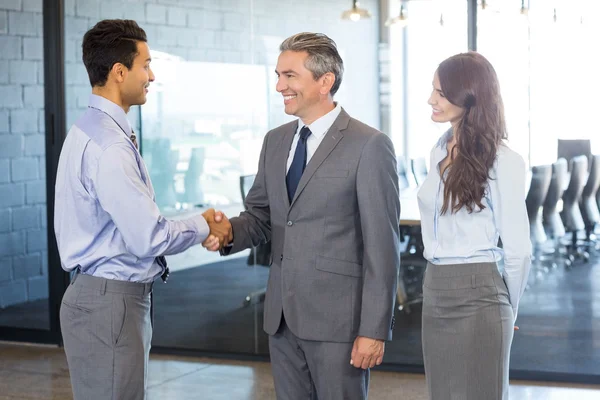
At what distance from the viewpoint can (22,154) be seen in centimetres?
539

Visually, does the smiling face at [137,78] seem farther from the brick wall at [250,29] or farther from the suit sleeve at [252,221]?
the brick wall at [250,29]

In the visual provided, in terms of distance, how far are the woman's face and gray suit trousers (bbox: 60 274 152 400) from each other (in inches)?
38.7

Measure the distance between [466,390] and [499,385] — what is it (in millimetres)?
93

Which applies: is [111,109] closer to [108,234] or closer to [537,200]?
[108,234]

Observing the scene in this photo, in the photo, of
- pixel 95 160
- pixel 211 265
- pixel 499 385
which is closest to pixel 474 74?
pixel 499 385

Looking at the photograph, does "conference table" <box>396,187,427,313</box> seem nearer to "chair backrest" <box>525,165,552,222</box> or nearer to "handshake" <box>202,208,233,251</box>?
"chair backrest" <box>525,165,552,222</box>

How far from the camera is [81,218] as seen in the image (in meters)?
2.41

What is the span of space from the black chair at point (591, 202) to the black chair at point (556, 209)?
0.12 m

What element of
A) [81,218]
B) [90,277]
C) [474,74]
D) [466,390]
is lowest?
[466,390]

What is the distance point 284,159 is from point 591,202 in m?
2.45

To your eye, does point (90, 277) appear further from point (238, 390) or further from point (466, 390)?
point (238, 390)

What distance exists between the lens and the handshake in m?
2.71

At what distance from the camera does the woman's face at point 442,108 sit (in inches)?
98.9

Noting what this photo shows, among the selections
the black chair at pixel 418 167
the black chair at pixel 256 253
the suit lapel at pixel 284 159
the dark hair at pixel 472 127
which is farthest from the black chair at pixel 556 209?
the suit lapel at pixel 284 159
